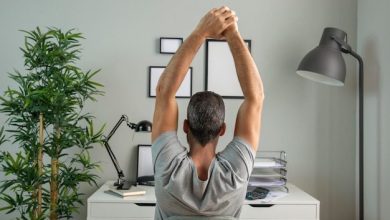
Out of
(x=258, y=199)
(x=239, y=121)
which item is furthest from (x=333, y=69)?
(x=239, y=121)

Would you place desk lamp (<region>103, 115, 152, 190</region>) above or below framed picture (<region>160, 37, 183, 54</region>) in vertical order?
below

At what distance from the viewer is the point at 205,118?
1082mm

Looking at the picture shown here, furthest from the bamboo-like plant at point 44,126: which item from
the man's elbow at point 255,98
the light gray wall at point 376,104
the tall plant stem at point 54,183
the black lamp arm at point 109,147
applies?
the light gray wall at point 376,104

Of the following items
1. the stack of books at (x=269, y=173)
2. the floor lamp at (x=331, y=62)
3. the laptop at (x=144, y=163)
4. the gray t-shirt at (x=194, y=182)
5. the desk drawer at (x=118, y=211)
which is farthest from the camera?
the laptop at (x=144, y=163)

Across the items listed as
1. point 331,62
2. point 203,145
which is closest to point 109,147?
point 331,62

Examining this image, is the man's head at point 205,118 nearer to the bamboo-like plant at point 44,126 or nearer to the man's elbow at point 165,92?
the man's elbow at point 165,92

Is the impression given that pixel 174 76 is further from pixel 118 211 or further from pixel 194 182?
pixel 118 211

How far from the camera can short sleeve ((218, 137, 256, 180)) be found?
3.41 ft

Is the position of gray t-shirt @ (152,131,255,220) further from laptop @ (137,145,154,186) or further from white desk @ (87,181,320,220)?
laptop @ (137,145,154,186)

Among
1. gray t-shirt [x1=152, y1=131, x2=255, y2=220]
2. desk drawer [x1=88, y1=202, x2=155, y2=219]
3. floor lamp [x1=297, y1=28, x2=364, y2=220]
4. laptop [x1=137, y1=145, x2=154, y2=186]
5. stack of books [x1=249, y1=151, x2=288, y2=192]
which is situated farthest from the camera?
laptop [x1=137, y1=145, x2=154, y2=186]

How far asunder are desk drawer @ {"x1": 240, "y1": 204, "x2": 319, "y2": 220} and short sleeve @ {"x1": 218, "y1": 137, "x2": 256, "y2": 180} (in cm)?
130

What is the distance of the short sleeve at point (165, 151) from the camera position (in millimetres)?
1026

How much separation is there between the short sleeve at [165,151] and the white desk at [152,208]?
1.29 meters

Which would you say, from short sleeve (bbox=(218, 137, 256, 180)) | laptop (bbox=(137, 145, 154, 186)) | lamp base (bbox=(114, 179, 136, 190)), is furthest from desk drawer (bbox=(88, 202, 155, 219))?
short sleeve (bbox=(218, 137, 256, 180))
